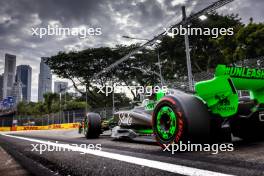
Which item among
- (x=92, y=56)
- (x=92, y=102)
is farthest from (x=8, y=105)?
(x=92, y=56)

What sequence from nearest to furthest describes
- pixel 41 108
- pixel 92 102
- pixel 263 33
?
pixel 263 33
pixel 92 102
pixel 41 108

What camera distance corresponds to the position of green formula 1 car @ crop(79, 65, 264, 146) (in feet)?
10.2

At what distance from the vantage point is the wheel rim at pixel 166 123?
10.9ft

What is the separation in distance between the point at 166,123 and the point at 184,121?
391 millimetres

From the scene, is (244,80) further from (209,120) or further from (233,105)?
(209,120)

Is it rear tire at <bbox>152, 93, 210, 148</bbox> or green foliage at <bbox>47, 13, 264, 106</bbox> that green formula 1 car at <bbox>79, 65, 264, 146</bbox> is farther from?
green foliage at <bbox>47, 13, 264, 106</bbox>

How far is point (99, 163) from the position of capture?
2670 mm

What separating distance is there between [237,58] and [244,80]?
28.2 meters

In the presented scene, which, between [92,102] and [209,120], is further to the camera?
[92,102]

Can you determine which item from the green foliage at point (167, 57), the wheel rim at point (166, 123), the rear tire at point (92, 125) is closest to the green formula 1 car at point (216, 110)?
the wheel rim at point (166, 123)

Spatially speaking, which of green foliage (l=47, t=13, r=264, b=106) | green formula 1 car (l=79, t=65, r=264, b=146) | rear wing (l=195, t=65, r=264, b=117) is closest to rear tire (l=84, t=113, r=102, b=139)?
green formula 1 car (l=79, t=65, r=264, b=146)

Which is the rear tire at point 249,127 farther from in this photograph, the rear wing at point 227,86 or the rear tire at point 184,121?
the rear tire at point 184,121

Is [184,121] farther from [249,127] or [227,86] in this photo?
[249,127]

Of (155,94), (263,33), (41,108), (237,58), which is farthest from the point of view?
(41,108)
